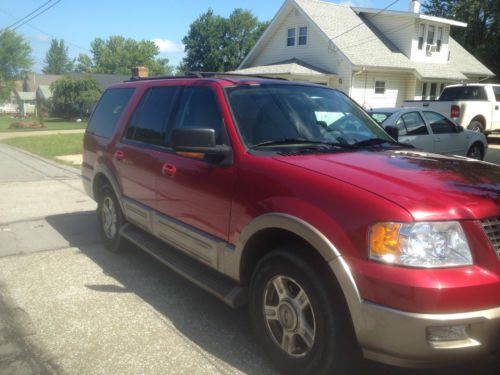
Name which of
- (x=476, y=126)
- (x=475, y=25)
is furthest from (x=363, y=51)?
(x=475, y=25)

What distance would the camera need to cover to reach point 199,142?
332cm

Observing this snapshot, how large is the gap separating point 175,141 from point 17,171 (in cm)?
1064

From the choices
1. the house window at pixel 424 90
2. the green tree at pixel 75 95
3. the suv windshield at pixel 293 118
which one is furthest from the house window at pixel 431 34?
the green tree at pixel 75 95

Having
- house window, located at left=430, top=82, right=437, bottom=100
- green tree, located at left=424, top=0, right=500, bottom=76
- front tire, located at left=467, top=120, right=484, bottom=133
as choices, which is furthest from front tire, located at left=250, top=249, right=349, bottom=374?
green tree, located at left=424, top=0, right=500, bottom=76

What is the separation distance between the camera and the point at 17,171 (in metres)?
12.5

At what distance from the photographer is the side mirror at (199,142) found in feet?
10.9

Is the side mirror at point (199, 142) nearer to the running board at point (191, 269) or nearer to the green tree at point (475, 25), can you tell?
the running board at point (191, 269)

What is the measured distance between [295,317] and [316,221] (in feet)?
2.12

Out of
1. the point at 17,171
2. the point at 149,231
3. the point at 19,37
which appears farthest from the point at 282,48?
the point at 19,37

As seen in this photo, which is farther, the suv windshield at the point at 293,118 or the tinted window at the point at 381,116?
the tinted window at the point at 381,116

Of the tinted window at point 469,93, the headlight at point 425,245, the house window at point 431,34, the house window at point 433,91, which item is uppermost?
the house window at point 431,34

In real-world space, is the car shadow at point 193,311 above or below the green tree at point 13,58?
below

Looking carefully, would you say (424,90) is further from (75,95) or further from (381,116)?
(75,95)

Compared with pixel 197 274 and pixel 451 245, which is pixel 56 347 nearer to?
pixel 197 274
